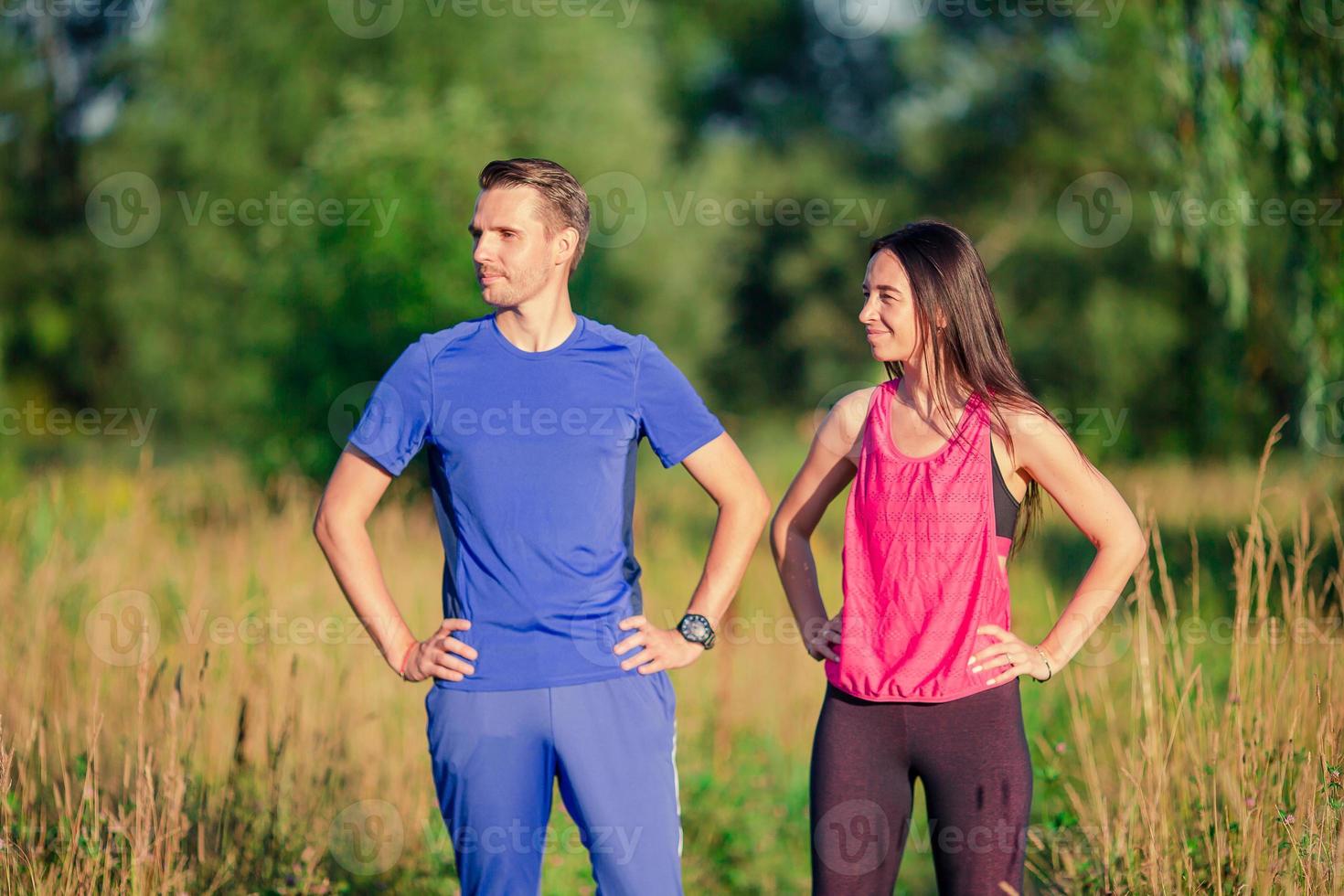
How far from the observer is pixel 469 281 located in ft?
32.5

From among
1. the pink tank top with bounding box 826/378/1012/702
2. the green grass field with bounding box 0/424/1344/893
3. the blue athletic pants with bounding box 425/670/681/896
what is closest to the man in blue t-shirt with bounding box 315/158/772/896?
the blue athletic pants with bounding box 425/670/681/896

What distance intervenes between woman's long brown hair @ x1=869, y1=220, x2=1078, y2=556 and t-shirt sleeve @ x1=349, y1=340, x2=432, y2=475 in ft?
3.53

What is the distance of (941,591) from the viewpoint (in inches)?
110

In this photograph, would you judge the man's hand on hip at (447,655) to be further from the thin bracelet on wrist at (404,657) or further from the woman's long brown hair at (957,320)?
the woman's long brown hair at (957,320)

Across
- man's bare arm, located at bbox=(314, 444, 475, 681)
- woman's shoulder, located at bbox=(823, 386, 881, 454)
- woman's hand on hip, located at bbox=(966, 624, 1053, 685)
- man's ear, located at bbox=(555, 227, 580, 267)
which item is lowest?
woman's hand on hip, located at bbox=(966, 624, 1053, 685)

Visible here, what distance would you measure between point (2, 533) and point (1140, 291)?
724 inches

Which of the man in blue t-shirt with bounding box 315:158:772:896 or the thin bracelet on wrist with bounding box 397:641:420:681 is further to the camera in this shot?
the thin bracelet on wrist with bounding box 397:641:420:681

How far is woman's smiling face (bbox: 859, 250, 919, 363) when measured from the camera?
2840 mm

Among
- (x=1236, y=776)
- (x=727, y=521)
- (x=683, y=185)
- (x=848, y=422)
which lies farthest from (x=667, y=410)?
(x=683, y=185)

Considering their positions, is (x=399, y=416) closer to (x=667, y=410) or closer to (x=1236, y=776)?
(x=667, y=410)

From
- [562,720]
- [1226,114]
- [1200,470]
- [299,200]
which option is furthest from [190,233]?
[562,720]

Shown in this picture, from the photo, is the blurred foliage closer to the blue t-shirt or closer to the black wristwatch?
the black wristwatch

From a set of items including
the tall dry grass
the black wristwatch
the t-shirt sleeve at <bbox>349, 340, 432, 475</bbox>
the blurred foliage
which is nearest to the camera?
the t-shirt sleeve at <bbox>349, 340, 432, 475</bbox>

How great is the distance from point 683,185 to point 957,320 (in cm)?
1929
